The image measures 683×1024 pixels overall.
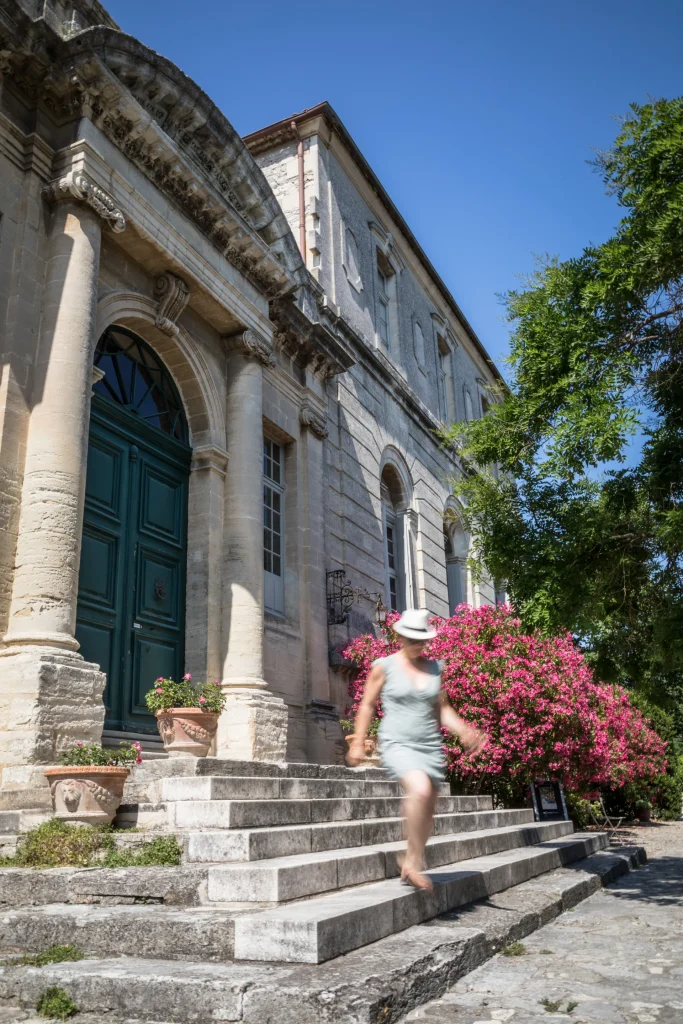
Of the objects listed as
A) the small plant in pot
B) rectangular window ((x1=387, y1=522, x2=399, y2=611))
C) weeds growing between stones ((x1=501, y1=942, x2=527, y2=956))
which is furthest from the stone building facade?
weeds growing between stones ((x1=501, y1=942, x2=527, y2=956))

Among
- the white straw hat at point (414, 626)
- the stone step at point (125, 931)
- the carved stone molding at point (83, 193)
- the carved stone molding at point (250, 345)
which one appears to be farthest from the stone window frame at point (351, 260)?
the stone step at point (125, 931)

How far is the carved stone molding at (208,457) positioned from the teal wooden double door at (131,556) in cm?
20

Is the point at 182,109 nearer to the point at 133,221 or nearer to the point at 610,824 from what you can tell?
the point at 133,221

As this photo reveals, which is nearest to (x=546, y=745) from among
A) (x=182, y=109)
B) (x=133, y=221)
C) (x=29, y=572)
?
(x=29, y=572)

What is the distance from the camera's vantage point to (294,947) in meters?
3.35

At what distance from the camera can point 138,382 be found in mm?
10078

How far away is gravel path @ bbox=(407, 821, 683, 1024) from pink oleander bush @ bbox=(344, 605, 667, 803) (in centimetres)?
546

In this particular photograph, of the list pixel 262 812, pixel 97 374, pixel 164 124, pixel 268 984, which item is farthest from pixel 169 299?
pixel 268 984

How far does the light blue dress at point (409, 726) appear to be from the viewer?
4.34 meters

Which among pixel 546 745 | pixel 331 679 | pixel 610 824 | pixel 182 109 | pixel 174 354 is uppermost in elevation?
pixel 182 109

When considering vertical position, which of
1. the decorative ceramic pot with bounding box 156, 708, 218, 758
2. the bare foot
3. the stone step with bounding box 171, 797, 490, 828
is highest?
the decorative ceramic pot with bounding box 156, 708, 218, 758

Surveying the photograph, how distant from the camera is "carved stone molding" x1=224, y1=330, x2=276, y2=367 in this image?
11.2 meters

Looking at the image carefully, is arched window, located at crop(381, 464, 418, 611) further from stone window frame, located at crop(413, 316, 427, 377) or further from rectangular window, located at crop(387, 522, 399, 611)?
stone window frame, located at crop(413, 316, 427, 377)

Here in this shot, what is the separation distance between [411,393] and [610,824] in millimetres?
9565
